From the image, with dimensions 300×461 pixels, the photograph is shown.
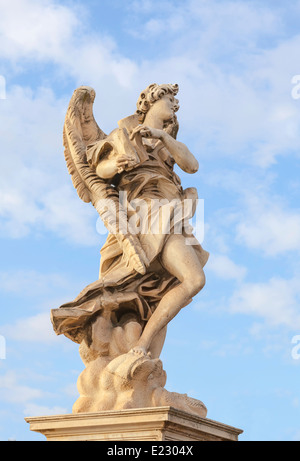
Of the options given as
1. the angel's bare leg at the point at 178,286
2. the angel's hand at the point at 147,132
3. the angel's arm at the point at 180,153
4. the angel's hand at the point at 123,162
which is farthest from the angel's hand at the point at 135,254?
the angel's hand at the point at 147,132

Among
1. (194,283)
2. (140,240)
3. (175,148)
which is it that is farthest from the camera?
(175,148)

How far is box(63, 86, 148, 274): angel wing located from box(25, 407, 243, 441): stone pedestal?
4.56 ft

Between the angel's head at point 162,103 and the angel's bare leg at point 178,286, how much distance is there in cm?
135

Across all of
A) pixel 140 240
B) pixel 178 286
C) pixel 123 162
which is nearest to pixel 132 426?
pixel 178 286

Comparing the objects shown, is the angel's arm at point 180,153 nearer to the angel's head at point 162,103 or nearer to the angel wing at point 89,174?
the angel's head at point 162,103

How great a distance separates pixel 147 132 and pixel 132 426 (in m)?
2.68

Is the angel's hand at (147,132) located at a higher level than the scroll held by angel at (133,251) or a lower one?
higher

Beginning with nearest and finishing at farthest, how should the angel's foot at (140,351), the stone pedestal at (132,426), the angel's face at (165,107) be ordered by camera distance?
1. the stone pedestal at (132,426)
2. the angel's foot at (140,351)
3. the angel's face at (165,107)

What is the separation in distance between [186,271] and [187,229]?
0.49 metres

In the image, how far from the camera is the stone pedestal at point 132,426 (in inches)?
242

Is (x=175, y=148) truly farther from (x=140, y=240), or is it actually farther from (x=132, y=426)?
(x=132, y=426)

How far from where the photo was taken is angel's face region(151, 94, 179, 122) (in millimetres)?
7832

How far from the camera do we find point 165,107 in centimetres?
785
